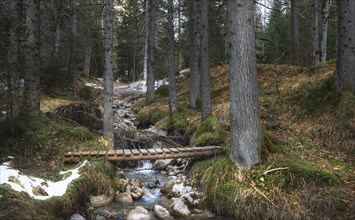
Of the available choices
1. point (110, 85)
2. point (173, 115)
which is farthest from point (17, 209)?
point (173, 115)


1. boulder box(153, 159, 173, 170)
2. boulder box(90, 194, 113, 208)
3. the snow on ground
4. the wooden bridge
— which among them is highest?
the wooden bridge

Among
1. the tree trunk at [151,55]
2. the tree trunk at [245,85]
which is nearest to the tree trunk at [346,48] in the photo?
the tree trunk at [245,85]

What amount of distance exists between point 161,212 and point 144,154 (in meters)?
1.93

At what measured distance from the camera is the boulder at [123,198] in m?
6.86

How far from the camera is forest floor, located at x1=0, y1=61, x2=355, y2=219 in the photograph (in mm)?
5309

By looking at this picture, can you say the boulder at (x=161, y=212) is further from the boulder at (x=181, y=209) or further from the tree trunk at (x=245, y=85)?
the tree trunk at (x=245, y=85)

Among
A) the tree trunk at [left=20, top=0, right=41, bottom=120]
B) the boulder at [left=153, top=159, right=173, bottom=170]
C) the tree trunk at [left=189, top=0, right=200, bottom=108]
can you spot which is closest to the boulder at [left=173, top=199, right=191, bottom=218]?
the boulder at [left=153, top=159, right=173, bottom=170]

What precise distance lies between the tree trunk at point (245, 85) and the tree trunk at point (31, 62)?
19.5 feet

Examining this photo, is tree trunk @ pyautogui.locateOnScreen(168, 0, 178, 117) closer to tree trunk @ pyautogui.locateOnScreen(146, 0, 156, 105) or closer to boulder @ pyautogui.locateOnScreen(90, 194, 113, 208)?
tree trunk @ pyautogui.locateOnScreen(146, 0, 156, 105)

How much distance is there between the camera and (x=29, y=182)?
577cm

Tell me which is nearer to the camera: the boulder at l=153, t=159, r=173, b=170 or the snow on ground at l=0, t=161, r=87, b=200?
the snow on ground at l=0, t=161, r=87, b=200

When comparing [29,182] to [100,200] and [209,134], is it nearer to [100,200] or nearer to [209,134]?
[100,200]

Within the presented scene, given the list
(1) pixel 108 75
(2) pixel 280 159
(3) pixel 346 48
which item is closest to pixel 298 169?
(2) pixel 280 159

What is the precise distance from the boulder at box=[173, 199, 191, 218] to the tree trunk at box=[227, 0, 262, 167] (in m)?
1.45
